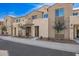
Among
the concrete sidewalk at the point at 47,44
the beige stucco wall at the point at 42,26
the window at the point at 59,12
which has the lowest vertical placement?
the concrete sidewalk at the point at 47,44

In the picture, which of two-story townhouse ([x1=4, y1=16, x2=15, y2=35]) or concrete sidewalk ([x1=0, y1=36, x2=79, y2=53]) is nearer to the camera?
concrete sidewalk ([x1=0, y1=36, x2=79, y2=53])

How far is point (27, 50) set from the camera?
400 cm

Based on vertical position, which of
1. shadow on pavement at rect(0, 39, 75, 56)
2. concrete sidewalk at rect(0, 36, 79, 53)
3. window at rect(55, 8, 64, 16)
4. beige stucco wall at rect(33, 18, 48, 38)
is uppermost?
window at rect(55, 8, 64, 16)

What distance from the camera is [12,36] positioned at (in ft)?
13.6

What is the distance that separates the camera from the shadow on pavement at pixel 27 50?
3920 millimetres

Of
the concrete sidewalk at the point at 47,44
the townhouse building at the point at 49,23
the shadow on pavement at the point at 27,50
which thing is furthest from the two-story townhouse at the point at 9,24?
the shadow on pavement at the point at 27,50

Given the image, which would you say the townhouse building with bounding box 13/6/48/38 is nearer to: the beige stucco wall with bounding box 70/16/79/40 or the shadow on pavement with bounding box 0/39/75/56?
the shadow on pavement with bounding box 0/39/75/56

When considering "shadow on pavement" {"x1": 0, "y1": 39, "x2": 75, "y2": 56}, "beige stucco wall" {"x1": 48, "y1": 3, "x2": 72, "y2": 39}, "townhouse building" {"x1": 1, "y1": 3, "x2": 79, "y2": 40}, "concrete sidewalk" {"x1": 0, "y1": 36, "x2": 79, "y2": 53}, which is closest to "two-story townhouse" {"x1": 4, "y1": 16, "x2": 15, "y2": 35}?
A: "townhouse building" {"x1": 1, "y1": 3, "x2": 79, "y2": 40}

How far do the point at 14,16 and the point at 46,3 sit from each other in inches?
25.0

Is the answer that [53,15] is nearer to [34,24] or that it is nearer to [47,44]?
[34,24]

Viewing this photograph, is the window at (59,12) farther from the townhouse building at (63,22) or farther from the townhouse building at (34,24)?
the townhouse building at (34,24)

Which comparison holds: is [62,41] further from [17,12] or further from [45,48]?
[17,12]

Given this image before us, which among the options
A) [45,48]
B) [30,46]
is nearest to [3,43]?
[30,46]

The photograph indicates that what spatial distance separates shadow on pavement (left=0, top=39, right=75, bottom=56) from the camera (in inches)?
154
